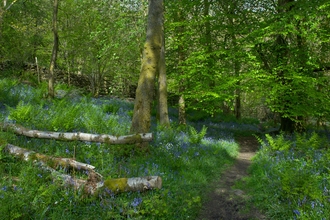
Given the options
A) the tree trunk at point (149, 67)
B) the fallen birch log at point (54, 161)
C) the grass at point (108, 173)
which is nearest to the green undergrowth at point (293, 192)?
the grass at point (108, 173)

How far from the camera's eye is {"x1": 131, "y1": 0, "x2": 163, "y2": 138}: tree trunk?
689 cm

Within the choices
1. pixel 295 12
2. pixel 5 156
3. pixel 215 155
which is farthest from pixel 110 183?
pixel 295 12

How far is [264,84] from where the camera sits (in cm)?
1157

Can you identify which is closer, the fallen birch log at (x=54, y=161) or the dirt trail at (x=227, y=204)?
the fallen birch log at (x=54, y=161)

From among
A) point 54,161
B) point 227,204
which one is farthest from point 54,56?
point 227,204

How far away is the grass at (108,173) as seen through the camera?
360 centimetres

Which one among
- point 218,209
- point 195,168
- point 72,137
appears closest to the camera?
point 218,209

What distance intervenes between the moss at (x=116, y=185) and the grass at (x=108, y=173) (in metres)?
0.13

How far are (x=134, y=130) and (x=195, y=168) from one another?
1.98 meters

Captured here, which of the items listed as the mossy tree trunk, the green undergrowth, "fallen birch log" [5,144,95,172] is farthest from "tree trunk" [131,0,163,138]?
the mossy tree trunk

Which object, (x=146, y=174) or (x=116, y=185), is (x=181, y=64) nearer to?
(x=146, y=174)

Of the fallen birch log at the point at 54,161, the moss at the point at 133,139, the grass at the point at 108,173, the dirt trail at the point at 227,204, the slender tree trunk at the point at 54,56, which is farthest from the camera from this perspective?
the slender tree trunk at the point at 54,56

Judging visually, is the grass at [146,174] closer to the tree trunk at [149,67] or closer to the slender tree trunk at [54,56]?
the tree trunk at [149,67]

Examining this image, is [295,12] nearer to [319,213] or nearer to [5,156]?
[319,213]
